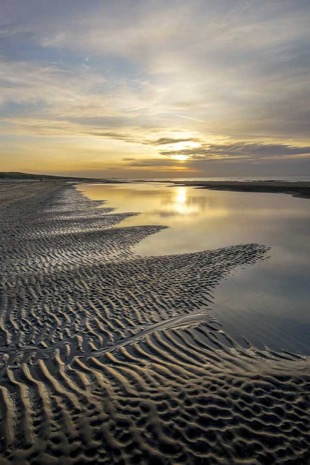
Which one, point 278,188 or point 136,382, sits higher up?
point 278,188

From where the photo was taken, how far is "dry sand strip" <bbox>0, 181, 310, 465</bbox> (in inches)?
223

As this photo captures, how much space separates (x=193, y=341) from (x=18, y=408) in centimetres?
472

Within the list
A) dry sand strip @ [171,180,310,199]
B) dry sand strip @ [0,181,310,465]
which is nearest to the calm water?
dry sand strip @ [0,181,310,465]

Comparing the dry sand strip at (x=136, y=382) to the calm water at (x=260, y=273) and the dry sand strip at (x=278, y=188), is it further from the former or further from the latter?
the dry sand strip at (x=278, y=188)

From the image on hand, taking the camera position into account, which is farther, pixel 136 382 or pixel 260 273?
pixel 260 273

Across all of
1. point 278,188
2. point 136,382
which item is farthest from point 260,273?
point 278,188

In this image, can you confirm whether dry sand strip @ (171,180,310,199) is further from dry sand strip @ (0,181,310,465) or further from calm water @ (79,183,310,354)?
dry sand strip @ (0,181,310,465)

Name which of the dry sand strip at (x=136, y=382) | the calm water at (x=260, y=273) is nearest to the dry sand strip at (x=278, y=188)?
the calm water at (x=260, y=273)

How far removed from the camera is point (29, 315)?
11.3 m

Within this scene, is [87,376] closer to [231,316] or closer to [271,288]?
[231,316]

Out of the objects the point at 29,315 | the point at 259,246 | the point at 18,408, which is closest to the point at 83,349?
the point at 18,408

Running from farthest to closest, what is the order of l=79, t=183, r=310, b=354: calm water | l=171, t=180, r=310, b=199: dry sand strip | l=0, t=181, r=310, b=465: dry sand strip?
l=171, t=180, r=310, b=199: dry sand strip
l=79, t=183, r=310, b=354: calm water
l=0, t=181, r=310, b=465: dry sand strip

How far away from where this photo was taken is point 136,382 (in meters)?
7.48

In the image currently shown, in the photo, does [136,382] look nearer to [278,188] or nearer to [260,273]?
[260,273]
